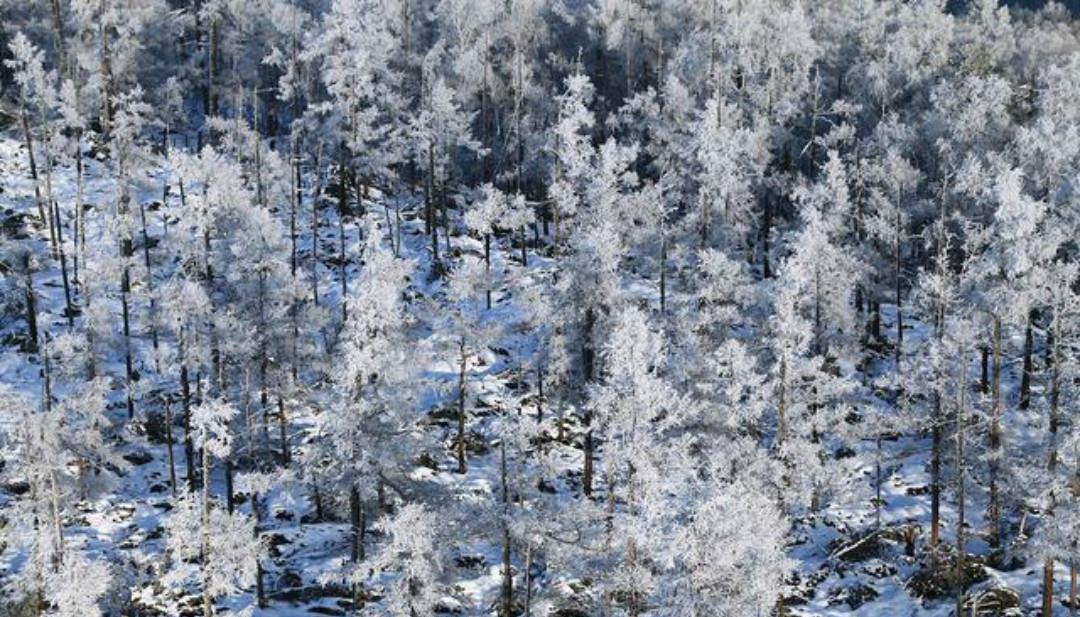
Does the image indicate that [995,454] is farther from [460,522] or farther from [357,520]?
[357,520]

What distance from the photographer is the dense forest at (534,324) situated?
3591 centimetres

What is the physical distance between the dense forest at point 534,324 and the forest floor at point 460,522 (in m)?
0.20

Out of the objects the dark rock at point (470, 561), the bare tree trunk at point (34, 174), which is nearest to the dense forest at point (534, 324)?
the dark rock at point (470, 561)

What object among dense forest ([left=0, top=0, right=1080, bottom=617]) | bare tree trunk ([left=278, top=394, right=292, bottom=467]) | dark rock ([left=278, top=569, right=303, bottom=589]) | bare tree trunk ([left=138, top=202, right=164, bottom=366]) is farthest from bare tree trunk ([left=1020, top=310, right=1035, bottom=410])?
bare tree trunk ([left=138, top=202, right=164, bottom=366])

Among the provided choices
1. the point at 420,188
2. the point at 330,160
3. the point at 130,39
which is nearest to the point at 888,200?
the point at 420,188

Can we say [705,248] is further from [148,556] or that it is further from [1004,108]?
[148,556]

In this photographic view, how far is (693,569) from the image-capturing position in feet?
97.0

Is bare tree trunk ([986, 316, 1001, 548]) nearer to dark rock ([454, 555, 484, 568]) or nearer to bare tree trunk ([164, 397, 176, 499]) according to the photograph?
dark rock ([454, 555, 484, 568])

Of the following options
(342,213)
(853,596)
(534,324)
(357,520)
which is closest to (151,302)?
(342,213)

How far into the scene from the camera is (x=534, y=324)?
161ft

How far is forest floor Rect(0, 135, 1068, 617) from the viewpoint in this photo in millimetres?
39906

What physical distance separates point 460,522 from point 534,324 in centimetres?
1530

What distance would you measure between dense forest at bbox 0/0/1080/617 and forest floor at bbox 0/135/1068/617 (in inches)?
7.7

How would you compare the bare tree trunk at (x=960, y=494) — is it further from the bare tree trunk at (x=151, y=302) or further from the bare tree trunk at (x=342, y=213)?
the bare tree trunk at (x=151, y=302)
